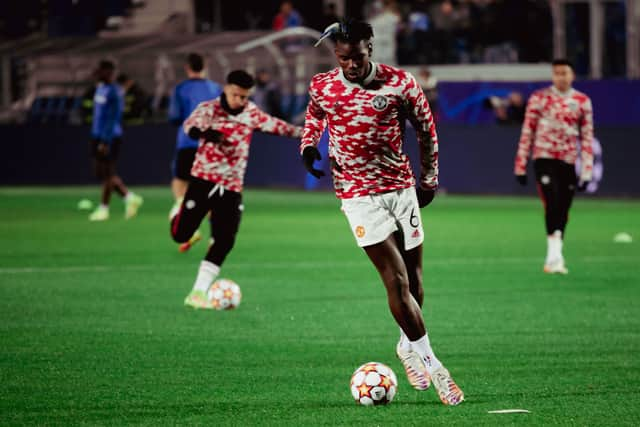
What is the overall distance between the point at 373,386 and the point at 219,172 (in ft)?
16.4

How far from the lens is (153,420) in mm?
7484

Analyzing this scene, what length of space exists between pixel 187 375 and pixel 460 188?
20037 millimetres

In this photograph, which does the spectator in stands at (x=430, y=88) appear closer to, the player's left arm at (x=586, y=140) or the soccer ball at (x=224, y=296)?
the player's left arm at (x=586, y=140)

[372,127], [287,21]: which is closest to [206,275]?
[372,127]

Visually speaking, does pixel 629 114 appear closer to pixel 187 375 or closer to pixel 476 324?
pixel 476 324

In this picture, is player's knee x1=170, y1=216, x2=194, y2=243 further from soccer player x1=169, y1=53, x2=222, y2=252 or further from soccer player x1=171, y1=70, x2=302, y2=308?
soccer player x1=169, y1=53, x2=222, y2=252

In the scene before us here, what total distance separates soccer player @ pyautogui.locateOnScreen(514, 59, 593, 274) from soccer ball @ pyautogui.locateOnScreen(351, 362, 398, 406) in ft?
23.4

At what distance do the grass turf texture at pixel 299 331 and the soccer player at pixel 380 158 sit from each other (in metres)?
0.59

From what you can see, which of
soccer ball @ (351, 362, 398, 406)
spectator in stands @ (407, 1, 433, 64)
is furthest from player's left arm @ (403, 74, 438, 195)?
spectator in stands @ (407, 1, 433, 64)

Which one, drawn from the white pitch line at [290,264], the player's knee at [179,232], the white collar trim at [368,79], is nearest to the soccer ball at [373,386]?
the white collar trim at [368,79]

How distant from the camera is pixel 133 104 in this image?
31.6m

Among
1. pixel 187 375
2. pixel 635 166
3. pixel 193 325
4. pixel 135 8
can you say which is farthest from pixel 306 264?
pixel 135 8

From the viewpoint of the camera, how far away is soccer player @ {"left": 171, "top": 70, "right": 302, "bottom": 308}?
1243 cm

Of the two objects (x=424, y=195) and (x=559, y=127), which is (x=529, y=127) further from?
(x=424, y=195)
